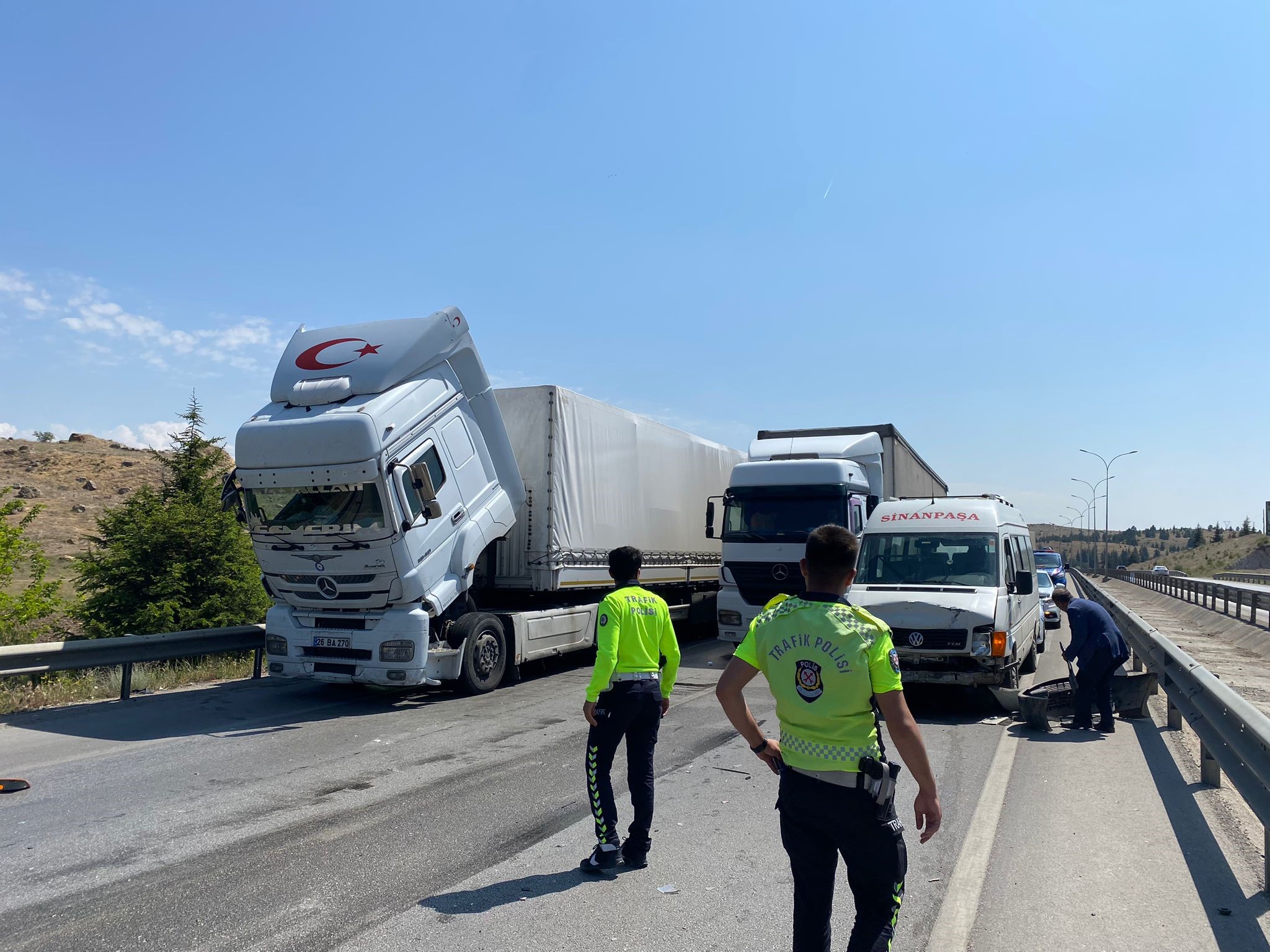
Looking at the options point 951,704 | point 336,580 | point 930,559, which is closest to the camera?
point 336,580

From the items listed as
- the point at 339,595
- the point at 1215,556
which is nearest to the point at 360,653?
the point at 339,595

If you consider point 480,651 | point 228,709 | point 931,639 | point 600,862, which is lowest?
point 228,709

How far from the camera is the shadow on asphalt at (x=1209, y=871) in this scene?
164 inches

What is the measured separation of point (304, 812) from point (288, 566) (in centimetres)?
463

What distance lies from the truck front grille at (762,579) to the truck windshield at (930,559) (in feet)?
7.10

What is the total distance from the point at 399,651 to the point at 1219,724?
7.43 metres

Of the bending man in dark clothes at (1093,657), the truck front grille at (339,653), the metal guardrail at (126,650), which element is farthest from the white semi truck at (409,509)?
the bending man in dark clothes at (1093,657)

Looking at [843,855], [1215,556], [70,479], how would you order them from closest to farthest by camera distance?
1. [843,855]
2. [70,479]
3. [1215,556]

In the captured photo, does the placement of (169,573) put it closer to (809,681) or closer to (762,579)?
(762,579)

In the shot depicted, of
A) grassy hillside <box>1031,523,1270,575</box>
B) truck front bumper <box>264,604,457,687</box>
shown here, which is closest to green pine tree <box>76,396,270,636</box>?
truck front bumper <box>264,604,457,687</box>

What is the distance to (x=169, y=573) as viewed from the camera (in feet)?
48.1

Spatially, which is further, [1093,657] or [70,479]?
[70,479]

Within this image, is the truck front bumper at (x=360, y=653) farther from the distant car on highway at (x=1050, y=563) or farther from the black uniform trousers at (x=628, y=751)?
the distant car on highway at (x=1050, y=563)

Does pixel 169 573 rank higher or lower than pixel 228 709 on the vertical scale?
higher
